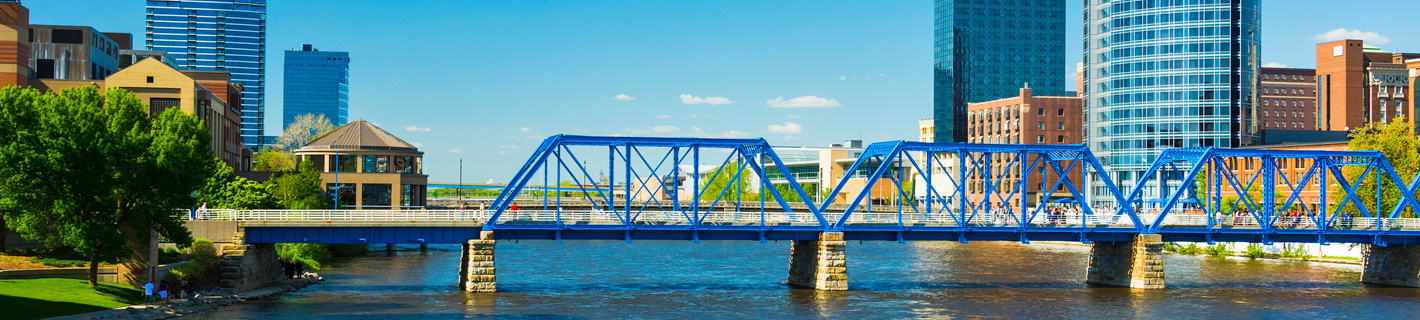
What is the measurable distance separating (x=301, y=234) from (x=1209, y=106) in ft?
374

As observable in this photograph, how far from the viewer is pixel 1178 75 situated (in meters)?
148

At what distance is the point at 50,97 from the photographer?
56.9 m

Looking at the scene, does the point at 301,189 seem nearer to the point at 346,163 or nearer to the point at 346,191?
the point at 346,191

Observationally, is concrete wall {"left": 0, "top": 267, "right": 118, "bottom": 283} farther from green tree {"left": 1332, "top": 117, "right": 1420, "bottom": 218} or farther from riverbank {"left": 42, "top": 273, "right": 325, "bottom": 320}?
green tree {"left": 1332, "top": 117, "right": 1420, "bottom": 218}

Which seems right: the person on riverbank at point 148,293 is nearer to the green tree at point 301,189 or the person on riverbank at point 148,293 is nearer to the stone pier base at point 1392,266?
the green tree at point 301,189

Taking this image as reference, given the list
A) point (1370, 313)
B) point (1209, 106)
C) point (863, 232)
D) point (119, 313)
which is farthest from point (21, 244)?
point (1209, 106)

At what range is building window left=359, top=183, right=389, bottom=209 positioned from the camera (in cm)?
12269

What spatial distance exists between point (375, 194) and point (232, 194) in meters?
33.0

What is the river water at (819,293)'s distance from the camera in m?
59.9

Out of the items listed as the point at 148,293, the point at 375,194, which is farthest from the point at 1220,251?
the point at 148,293

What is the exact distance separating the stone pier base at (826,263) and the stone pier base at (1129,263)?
17.6 metres

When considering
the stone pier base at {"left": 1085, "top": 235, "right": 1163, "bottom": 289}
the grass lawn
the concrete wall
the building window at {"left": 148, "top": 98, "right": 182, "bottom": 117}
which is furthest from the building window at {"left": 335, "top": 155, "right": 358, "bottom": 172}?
the stone pier base at {"left": 1085, "top": 235, "right": 1163, "bottom": 289}

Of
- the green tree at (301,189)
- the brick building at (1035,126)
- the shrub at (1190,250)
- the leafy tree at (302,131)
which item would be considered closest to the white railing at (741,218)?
the green tree at (301,189)

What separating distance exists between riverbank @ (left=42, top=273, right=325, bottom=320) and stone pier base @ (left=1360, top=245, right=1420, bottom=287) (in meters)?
66.0
